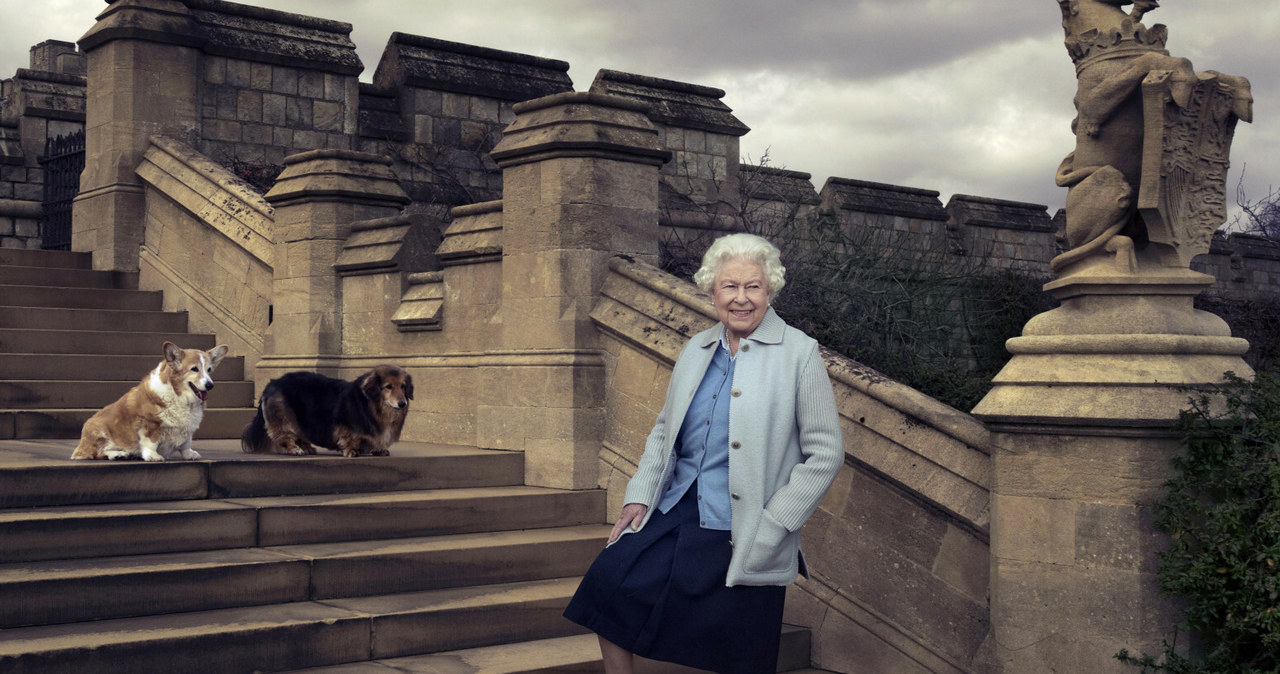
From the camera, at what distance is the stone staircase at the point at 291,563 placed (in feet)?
15.8

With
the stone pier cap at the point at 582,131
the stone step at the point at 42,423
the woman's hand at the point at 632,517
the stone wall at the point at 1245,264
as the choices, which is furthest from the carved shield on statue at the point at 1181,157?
the stone wall at the point at 1245,264

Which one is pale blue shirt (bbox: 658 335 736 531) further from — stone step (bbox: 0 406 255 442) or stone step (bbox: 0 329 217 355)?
stone step (bbox: 0 329 217 355)

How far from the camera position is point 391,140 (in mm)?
13695

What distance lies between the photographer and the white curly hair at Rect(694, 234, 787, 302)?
393 cm

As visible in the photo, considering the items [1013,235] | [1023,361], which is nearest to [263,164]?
[1023,361]

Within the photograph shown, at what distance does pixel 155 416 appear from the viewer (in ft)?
19.8

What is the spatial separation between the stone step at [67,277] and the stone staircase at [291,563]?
9.99ft

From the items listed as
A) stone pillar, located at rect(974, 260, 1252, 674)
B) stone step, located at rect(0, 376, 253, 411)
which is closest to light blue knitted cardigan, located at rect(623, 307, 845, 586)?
stone pillar, located at rect(974, 260, 1252, 674)

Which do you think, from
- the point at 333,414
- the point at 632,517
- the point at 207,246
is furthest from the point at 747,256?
the point at 207,246

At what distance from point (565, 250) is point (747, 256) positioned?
3.30 meters

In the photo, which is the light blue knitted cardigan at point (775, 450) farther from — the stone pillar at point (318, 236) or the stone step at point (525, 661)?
the stone pillar at point (318, 236)

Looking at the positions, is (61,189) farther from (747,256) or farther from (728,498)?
(728,498)

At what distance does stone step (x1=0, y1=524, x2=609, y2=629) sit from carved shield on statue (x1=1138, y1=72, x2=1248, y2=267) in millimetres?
3287

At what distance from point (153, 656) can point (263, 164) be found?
8616 mm
